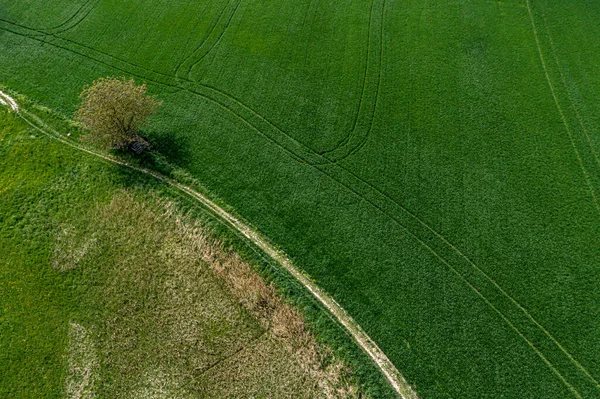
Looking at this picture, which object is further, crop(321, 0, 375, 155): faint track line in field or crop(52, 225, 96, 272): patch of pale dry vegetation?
crop(321, 0, 375, 155): faint track line in field

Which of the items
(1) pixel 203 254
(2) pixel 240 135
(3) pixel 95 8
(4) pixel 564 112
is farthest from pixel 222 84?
(4) pixel 564 112

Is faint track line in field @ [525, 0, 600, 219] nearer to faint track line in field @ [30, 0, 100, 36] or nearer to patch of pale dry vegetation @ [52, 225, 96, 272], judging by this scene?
patch of pale dry vegetation @ [52, 225, 96, 272]

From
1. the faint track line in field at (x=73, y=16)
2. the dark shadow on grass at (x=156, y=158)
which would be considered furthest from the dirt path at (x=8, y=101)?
the dark shadow on grass at (x=156, y=158)

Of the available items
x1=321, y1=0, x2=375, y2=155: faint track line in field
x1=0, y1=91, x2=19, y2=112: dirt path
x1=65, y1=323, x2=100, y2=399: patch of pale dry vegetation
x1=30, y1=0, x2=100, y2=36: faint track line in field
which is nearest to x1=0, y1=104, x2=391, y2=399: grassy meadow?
→ x1=65, y1=323, x2=100, y2=399: patch of pale dry vegetation

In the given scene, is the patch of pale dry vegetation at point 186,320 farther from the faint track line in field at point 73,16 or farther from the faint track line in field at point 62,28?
the faint track line in field at point 73,16

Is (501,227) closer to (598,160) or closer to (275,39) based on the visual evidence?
(598,160)

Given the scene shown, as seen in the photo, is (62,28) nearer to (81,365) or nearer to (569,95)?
(81,365)

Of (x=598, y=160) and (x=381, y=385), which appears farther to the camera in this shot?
(x=598, y=160)
